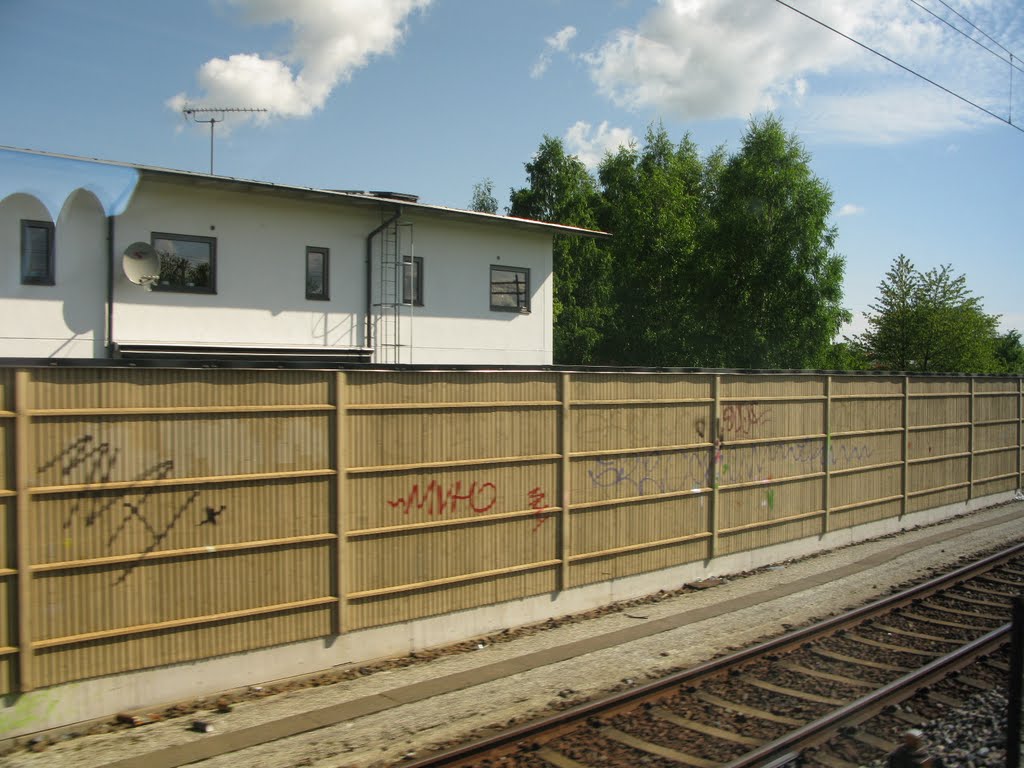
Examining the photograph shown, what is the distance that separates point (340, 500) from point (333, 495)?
9 cm

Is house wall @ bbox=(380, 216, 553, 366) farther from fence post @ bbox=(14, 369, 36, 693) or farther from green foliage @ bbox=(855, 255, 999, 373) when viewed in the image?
green foliage @ bbox=(855, 255, 999, 373)

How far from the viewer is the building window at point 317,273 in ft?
52.3

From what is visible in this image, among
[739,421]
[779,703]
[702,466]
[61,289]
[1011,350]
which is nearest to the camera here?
[779,703]

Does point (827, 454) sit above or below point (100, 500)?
below

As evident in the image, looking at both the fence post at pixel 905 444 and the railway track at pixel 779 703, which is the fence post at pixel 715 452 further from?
the fence post at pixel 905 444

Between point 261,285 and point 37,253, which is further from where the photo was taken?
point 261,285

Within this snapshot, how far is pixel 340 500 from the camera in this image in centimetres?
771

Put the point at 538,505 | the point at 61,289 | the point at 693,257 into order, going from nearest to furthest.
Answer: the point at 538,505 → the point at 61,289 → the point at 693,257

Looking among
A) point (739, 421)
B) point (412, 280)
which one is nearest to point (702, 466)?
point (739, 421)

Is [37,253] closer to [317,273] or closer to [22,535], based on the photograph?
[317,273]

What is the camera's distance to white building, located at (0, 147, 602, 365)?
1319cm

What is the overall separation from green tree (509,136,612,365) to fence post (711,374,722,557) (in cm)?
2971

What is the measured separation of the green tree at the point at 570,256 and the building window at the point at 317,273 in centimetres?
2571

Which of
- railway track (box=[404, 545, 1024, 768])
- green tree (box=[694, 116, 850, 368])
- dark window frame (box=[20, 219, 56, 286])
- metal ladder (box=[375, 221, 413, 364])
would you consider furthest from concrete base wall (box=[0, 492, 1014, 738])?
green tree (box=[694, 116, 850, 368])
